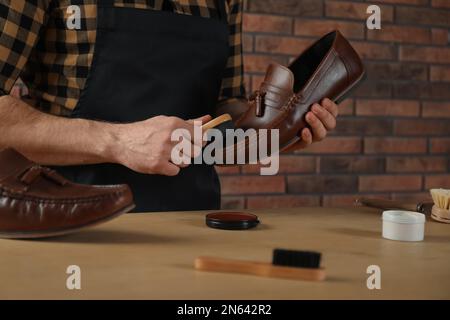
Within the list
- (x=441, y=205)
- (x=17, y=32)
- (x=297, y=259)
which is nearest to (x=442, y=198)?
(x=441, y=205)

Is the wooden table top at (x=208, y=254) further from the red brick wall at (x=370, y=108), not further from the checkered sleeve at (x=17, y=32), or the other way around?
the red brick wall at (x=370, y=108)

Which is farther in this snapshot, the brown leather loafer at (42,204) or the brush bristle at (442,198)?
the brush bristle at (442,198)

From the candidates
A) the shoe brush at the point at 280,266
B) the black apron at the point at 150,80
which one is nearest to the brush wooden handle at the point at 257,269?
the shoe brush at the point at 280,266

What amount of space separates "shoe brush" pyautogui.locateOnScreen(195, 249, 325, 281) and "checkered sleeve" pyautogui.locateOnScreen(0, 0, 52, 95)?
27.2 inches

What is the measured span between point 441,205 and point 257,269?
0.52 meters

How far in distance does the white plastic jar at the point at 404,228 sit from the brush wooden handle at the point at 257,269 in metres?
0.27

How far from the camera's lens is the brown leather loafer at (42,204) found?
0.82 m

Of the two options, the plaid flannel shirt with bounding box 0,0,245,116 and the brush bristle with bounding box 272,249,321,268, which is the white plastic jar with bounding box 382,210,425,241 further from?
the plaid flannel shirt with bounding box 0,0,245,116

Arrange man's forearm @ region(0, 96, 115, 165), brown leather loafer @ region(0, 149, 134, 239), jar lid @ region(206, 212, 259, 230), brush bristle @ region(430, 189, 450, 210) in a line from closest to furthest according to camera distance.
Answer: brown leather loafer @ region(0, 149, 134, 239) < jar lid @ region(206, 212, 259, 230) < brush bristle @ region(430, 189, 450, 210) < man's forearm @ region(0, 96, 115, 165)

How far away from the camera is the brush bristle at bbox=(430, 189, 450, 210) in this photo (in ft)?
3.51

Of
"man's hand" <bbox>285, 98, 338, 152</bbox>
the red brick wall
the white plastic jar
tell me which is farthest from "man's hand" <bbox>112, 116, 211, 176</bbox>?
the red brick wall

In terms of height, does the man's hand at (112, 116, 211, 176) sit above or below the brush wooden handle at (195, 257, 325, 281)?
above

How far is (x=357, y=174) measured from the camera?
8.02ft
